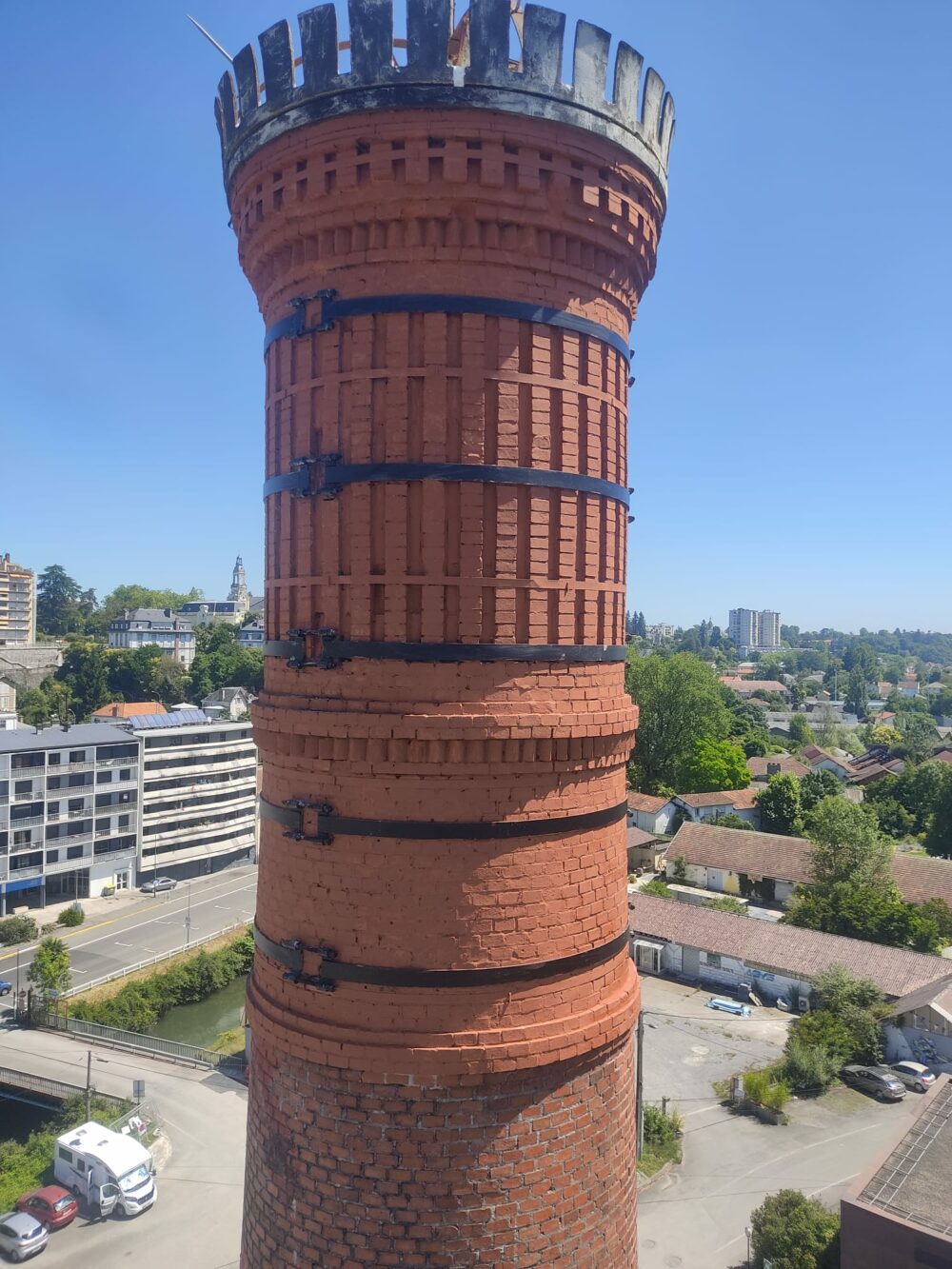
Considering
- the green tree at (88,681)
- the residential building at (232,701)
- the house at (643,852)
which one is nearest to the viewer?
the house at (643,852)

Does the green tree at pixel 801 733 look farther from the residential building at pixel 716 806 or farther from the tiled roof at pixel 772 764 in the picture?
the residential building at pixel 716 806

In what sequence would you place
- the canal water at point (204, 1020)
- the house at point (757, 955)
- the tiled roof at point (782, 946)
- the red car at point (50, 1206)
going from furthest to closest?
the canal water at point (204, 1020)
the house at point (757, 955)
the tiled roof at point (782, 946)
the red car at point (50, 1206)

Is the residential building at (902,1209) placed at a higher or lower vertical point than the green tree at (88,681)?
lower

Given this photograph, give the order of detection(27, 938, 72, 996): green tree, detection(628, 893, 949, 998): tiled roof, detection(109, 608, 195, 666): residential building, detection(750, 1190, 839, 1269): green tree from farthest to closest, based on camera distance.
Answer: detection(109, 608, 195, 666): residential building → detection(27, 938, 72, 996): green tree → detection(628, 893, 949, 998): tiled roof → detection(750, 1190, 839, 1269): green tree

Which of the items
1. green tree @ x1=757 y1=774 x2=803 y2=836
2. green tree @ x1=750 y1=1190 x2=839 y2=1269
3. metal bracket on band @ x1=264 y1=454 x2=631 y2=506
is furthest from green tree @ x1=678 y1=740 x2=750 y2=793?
metal bracket on band @ x1=264 y1=454 x2=631 y2=506

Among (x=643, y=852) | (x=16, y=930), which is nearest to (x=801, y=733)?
(x=643, y=852)

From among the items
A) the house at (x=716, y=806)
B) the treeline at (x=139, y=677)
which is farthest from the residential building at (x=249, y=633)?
the house at (x=716, y=806)

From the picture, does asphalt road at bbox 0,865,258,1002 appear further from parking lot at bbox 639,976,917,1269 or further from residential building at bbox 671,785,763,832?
residential building at bbox 671,785,763,832

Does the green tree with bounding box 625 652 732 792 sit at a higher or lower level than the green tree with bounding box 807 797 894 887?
higher

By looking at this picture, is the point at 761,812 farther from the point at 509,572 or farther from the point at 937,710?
the point at 937,710
